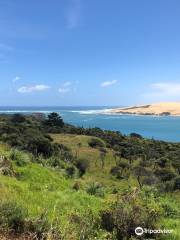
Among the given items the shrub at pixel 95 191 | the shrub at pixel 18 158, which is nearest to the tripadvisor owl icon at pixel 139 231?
the shrub at pixel 95 191

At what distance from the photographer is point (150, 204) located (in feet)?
30.3

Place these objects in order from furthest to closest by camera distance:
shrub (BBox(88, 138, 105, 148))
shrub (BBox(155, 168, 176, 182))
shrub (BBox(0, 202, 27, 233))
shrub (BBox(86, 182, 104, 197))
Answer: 1. shrub (BBox(88, 138, 105, 148))
2. shrub (BBox(155, 168, 176, 182))
3. shrub (BBox(86, 182, 104, 197))
4. shrub (BBox(0, 202, 27, 233))

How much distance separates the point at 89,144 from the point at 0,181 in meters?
50.3

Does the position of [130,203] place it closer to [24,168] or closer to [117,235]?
[117,235]

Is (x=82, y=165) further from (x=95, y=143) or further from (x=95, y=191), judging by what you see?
(x=95, y=191)

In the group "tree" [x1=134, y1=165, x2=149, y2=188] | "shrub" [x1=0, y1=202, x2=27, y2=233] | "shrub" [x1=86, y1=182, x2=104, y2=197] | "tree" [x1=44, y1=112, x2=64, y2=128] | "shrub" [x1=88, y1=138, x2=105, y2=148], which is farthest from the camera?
"tree" [x1=44, y1=112, x2=64, y2=128]

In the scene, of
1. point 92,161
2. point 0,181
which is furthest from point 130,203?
point 92,161

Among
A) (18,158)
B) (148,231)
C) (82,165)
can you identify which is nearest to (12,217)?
(148,231)

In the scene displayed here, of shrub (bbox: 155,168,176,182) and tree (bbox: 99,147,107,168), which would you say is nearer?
shrub (bbox: 155,168,176,182)

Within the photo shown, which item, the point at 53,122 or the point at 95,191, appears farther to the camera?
the point at 53,122

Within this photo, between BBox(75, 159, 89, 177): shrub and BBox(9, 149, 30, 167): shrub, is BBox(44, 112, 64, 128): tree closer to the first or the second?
BBox(75, 159, 89, 177): shrub

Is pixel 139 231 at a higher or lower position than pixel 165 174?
higher

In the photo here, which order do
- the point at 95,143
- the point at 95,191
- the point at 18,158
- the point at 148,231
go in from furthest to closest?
1. the point at 95,143
2. the point at 18,158
3. the point at 95,191
4. the point at 148,231

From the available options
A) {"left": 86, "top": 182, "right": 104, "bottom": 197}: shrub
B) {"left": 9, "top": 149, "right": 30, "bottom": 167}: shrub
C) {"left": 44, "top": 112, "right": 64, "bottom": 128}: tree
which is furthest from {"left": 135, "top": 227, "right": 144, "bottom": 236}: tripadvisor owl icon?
{"left": 44, "top": 112, "right": 64, "bottom": 128}: tree
